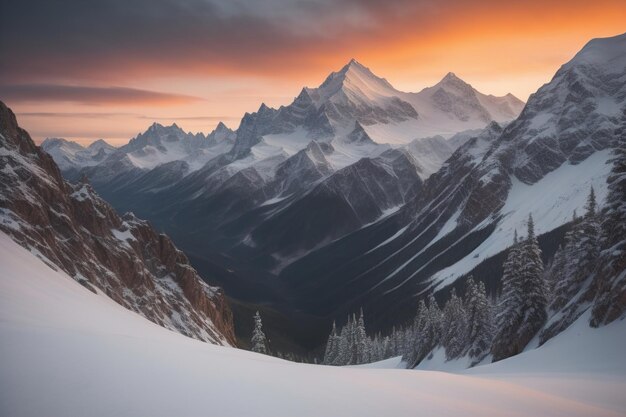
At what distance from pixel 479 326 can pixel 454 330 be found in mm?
8967

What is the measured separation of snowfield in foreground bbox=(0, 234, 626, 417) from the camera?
7.57 m

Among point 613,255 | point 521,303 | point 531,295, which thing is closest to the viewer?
point 613,255

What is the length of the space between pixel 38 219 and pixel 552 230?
18916 centimetres

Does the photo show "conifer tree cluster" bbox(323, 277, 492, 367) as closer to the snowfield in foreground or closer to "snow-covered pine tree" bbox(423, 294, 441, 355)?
"snow-covered pine tree" bbox(423, 294, 441, 355)

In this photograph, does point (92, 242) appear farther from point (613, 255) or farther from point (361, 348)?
point (613, 255)

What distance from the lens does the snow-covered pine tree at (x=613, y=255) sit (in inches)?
934

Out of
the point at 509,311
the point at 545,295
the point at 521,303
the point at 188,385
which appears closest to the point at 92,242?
the point at 509,311

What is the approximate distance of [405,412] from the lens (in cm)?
938

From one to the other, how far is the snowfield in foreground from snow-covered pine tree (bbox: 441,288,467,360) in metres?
42.2

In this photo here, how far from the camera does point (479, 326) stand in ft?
172

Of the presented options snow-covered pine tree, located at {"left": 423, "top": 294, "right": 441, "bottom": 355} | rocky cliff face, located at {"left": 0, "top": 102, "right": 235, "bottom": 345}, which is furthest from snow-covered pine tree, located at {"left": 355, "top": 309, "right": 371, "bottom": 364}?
snow-covered pine tree, located at {"left": 423, "top": 294, "right": 441, "bottom": 355}

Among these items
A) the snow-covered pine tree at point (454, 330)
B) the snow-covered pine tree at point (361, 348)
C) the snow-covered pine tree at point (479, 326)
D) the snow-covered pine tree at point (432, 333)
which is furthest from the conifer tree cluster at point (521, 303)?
the snow-covered pine tree at point (361, 348)

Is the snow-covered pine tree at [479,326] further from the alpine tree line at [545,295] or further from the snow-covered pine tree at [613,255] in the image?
the snow-covered pine tree at [613,255]

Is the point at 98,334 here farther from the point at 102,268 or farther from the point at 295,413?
the point at 102,268
